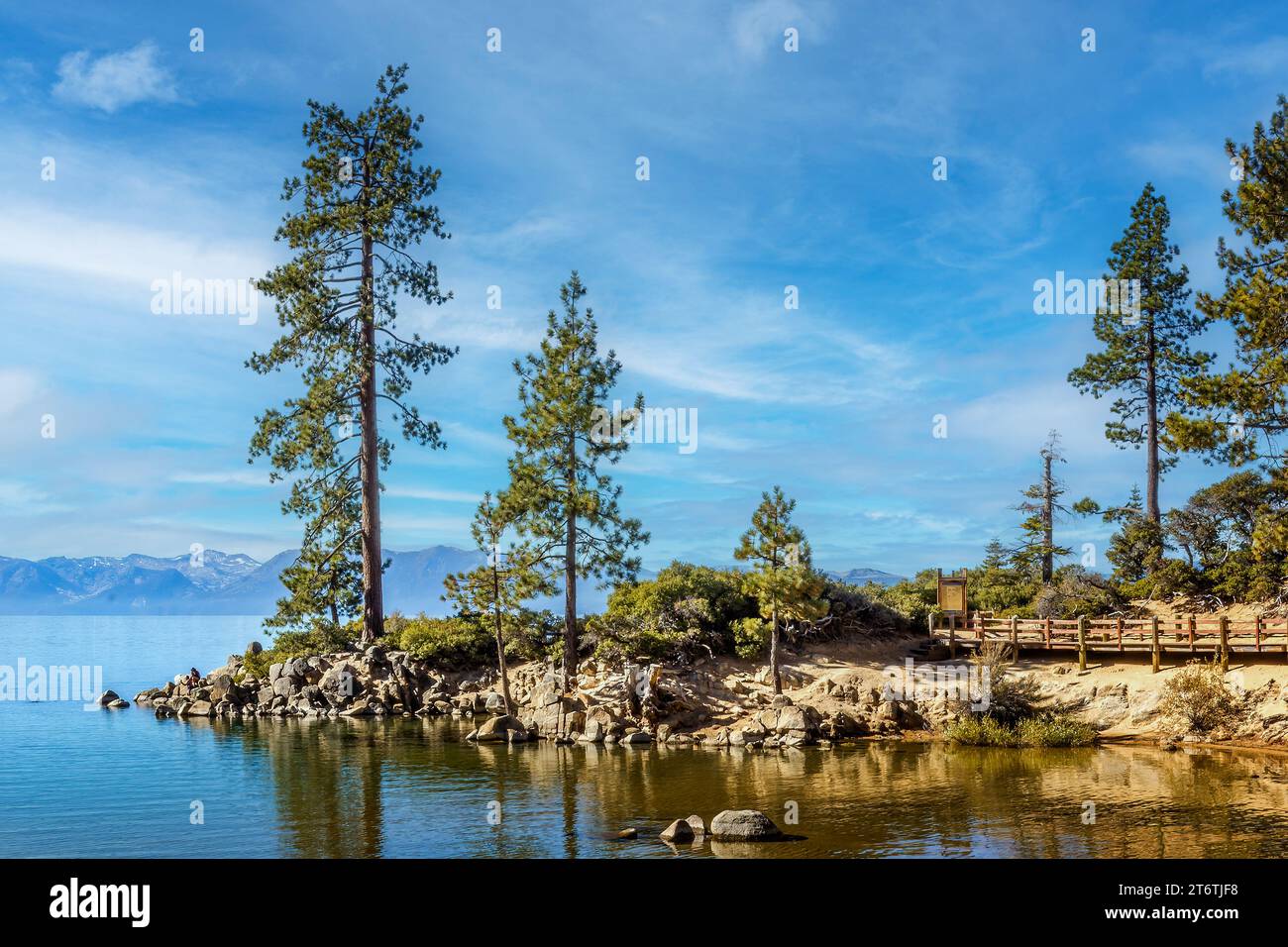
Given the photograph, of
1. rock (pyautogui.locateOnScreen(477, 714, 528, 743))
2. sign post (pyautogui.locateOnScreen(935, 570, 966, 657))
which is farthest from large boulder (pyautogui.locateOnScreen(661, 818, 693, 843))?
sign post (pyautogui.locateOnScreen(935, 570, 966, 657))

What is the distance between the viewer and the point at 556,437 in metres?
40.7

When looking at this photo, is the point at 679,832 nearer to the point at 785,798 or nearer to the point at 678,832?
the point at 678,832

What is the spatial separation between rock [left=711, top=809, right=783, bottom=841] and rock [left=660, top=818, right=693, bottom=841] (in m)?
0.56

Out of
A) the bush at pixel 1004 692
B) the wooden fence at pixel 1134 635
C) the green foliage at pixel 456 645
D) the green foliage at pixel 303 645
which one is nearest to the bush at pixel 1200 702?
the wooden fence at pixel 1134 635

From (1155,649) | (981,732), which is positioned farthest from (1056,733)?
(1155,649)

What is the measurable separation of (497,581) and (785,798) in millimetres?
16057

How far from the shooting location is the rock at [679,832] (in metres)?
19.6

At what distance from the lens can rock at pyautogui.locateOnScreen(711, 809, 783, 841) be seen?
19625 mm

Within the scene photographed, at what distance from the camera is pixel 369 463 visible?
47000mm

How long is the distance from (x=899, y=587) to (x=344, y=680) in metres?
28.4

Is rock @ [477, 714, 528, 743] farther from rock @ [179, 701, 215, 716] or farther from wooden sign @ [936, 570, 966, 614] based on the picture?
wooden sign @ [936, 570, 966, 614]

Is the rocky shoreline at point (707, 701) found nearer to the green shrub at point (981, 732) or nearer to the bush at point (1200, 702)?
the bush at point (1200, 702)
